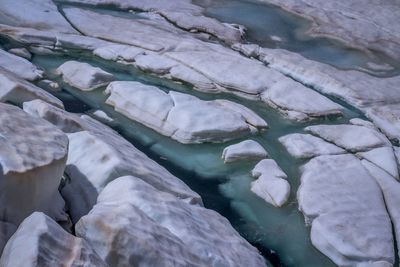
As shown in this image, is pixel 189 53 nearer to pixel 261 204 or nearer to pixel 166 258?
pixel 261 204

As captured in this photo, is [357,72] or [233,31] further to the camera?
[233,31]

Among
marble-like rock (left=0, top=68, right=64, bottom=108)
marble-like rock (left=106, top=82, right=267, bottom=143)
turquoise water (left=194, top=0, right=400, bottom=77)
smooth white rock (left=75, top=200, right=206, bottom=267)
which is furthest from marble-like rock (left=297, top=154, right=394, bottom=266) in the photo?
turquoise water (left=194, top=0, right=400, bottom=77)

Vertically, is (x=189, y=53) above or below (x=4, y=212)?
below

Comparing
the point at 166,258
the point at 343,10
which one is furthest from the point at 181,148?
the point at 343,10

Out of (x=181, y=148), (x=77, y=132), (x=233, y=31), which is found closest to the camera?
(x=77, y=132)

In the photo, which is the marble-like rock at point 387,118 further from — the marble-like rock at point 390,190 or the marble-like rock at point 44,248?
the marble-like rock at point 44,248

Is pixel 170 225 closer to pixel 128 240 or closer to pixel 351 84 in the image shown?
pixel 128 240
